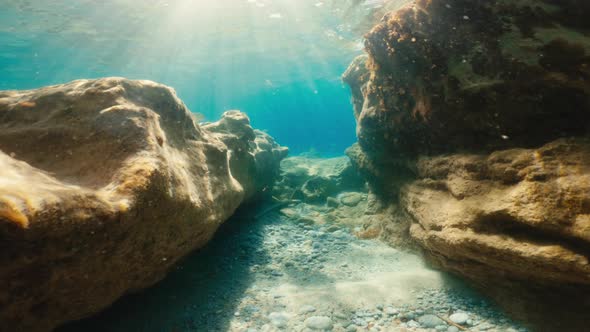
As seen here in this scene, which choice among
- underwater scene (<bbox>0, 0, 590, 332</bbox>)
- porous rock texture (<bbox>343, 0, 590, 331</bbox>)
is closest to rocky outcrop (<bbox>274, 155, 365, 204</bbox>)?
underwater scene (<bbox>0, 0, 590, 332</bbox>)

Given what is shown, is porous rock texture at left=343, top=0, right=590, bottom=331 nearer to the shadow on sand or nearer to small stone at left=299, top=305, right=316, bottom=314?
small stone at left=299, top=305, right=316, bottom=314

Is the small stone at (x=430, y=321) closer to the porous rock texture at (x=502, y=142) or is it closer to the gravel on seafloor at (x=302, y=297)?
the gravel on seafloor at (x=302, y=297)

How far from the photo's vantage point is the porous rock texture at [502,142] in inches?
107

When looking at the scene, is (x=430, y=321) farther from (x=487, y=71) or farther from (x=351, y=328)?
(x=487, y=71)

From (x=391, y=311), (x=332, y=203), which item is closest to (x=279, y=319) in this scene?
(x=391, y=311)

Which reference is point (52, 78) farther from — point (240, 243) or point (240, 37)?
point (240, 243)

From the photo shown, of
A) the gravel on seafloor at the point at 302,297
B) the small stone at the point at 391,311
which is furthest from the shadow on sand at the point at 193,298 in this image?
the small stone at the point at 391,311

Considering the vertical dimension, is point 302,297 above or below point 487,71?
below

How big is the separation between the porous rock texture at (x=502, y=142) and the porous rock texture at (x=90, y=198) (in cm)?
327

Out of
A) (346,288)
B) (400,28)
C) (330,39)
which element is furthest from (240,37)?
(346,288)

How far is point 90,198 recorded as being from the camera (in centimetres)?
202

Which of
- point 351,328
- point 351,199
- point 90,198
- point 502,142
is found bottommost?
point 351,328

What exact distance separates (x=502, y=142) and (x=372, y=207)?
3.44m

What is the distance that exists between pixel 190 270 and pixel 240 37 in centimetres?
2500
